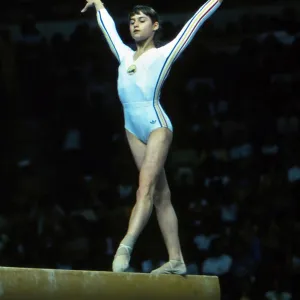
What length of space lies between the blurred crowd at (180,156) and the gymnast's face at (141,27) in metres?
3.74

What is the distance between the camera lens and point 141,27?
5473 millimetres

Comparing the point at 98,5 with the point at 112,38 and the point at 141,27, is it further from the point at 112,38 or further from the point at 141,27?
the point at 141,27

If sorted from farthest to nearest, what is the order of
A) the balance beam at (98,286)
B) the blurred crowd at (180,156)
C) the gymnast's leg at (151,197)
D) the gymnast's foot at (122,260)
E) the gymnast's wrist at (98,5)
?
the blurred crowd at (180,156) < the gymnast's wrist at (98,5) < the gymnast's leg at (151,197) < the gymnast's foot at (122,260) < the balance beam at (98,286)

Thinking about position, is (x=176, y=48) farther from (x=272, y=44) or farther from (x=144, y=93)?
(x=272, y=44)

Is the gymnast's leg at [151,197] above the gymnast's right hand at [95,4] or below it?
below

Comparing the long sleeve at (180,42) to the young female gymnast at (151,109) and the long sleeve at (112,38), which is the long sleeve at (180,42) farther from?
the long sleeve at (112,38)

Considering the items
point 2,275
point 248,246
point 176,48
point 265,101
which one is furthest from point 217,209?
point 2,275

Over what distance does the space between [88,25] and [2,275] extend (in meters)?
6.03

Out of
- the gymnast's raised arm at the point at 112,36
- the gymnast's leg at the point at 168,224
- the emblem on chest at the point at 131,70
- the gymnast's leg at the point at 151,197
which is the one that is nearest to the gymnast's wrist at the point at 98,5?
the gymnast's raised arm at the point at 112,36

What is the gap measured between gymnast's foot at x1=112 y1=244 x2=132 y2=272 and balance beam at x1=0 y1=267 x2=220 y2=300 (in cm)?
14

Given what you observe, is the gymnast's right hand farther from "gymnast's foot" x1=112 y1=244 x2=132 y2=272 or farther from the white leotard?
"gymnast's foot" x1=112 y1=244 x2=132 y2=272

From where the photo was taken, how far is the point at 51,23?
10.1 m

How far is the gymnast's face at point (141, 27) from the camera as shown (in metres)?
5.47

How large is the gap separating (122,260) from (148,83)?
1.03 metres
